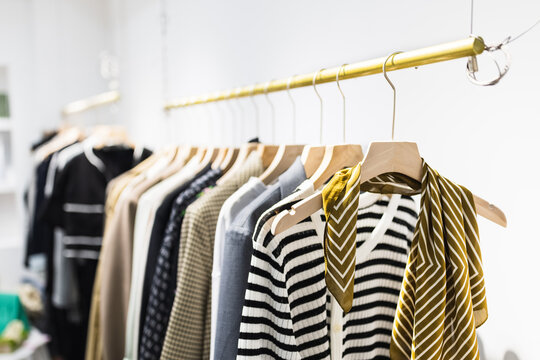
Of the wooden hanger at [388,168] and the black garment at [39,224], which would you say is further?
the black garment at [39,224]

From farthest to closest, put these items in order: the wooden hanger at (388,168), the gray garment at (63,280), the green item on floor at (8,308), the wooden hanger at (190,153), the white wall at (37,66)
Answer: the white wall at (37,66) → the green item on floor at (8,308) → the gray garment at (63,280) → the wooden hanger at (190,153) → the wooden hanger at (388,168)

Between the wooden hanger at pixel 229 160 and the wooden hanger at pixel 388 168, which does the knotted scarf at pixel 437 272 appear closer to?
the wooden hanger at pixel 388 168

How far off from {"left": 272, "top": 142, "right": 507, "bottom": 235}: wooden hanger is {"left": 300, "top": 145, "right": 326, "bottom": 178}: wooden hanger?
0.51 feet

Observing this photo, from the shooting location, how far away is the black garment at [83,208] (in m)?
1.98

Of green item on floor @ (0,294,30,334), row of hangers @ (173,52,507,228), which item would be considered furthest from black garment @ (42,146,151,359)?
row of hangers @ (173,52,507,228)

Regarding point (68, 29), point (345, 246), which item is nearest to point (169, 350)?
point (345, 246)

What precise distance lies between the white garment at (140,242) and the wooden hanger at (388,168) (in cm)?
59

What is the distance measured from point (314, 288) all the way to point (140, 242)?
0.64m

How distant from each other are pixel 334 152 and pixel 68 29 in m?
2.98

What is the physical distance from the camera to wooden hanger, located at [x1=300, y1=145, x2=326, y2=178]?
899 mm

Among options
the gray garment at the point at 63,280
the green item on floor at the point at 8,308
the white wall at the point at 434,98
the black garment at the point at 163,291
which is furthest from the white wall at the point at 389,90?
the green item on floor at the point at 8,308

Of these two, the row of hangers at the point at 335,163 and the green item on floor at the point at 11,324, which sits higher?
the row of hangers at the point at 335,163

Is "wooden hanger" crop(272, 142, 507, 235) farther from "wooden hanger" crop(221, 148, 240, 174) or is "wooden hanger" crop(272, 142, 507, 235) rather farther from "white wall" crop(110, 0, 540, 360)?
"wooden hanger" crop(221, 148, 240, 174)

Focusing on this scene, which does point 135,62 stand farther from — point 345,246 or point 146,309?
point 345,246
